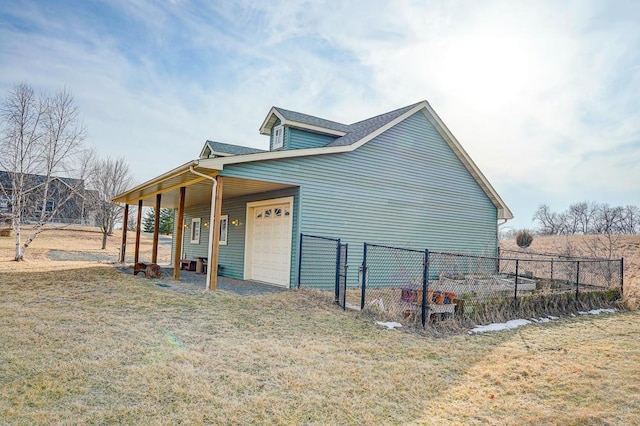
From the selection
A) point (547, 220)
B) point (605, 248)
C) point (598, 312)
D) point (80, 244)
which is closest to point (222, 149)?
point (598, 312)

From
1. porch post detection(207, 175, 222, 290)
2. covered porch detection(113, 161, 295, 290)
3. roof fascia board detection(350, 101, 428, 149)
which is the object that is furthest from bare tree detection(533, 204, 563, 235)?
porch post detection(207, 175, 222, 290)

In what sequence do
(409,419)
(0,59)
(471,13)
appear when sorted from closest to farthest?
1. (409,419)
2. (471,13)
3. (0,59)

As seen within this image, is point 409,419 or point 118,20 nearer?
point 409,419

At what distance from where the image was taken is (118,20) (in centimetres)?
1046

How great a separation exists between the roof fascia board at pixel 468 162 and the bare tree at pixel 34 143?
14968 millimetres

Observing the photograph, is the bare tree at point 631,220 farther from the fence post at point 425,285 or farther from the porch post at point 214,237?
the porch post at point 214,237

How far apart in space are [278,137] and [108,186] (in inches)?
893

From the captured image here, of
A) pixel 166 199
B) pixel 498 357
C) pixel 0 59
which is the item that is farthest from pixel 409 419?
pixel 0 59

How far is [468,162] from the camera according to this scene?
45.9ft

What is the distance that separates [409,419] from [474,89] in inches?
416

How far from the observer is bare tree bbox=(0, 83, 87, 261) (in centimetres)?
1588

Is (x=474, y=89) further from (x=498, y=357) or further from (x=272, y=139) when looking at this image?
(x=498, y=357)

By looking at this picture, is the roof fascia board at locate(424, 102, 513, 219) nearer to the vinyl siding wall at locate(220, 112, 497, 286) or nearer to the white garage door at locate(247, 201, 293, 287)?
the vinyl siding wall at locate(220, 112, 497, 286)

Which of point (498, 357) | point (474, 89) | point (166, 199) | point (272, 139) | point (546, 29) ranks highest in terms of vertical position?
point (546, 29)
